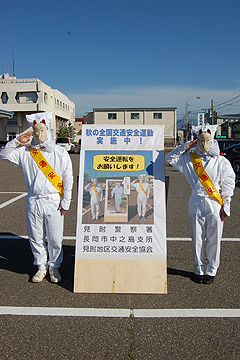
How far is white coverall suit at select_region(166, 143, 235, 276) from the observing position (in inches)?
152

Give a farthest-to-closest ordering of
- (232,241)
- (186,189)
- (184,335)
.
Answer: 1. (186,189)
2. (232,241)
3. (184,335)

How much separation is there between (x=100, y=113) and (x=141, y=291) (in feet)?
183

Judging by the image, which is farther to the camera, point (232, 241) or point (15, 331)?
point (232, 241)

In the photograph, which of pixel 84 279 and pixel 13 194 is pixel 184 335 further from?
pixel 13 194

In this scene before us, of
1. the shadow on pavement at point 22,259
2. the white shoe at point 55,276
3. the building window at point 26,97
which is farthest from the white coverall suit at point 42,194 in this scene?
the building window at point 26,97

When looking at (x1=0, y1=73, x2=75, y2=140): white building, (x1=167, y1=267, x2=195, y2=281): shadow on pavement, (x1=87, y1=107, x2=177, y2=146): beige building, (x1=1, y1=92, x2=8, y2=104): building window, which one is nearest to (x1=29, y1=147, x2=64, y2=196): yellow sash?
(x1=167, y1=267, x2=195, y2=281): shadow on pavement

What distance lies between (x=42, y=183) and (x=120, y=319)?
1.79 m

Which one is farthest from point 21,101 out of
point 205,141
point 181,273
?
point 205,141

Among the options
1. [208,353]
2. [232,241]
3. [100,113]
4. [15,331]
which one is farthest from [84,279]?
[100,113]

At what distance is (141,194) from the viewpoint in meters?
3.84

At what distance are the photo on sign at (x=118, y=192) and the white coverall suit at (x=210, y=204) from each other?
0.52m

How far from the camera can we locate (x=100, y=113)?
57781 mm

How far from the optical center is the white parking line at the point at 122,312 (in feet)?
10.9

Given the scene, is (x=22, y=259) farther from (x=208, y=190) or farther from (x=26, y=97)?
(x=26, y=97)
